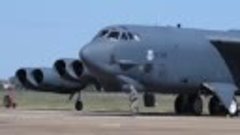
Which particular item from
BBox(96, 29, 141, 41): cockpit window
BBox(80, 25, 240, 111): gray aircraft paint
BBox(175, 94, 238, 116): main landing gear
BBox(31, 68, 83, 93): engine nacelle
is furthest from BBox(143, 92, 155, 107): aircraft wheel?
BBox(31, 68, 83, 93): engine nacelle

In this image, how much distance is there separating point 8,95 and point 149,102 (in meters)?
14.7

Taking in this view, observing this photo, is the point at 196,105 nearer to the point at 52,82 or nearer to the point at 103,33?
the point at 103,33

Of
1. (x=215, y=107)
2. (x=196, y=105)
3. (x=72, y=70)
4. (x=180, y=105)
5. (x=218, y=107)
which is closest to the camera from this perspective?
(x=218, y=107)

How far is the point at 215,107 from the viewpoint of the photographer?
38.4 m

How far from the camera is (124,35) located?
36031 millimetres

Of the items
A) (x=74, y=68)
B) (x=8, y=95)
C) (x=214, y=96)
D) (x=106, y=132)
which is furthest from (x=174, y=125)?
(x=8, y=95)

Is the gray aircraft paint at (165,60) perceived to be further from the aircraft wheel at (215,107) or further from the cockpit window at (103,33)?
the aircraft wheel at (215,107)

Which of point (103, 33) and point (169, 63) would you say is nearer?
point (103, 33)

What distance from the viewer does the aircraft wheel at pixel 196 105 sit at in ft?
128

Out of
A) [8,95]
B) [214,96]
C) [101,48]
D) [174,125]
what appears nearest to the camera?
[174,125]

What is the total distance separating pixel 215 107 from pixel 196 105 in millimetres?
1018

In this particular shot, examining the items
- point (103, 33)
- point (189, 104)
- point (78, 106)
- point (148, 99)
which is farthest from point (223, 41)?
point (78, 106)

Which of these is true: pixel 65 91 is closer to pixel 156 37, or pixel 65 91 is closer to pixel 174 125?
pixel 156 37

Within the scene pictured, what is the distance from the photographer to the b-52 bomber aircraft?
3531cm
